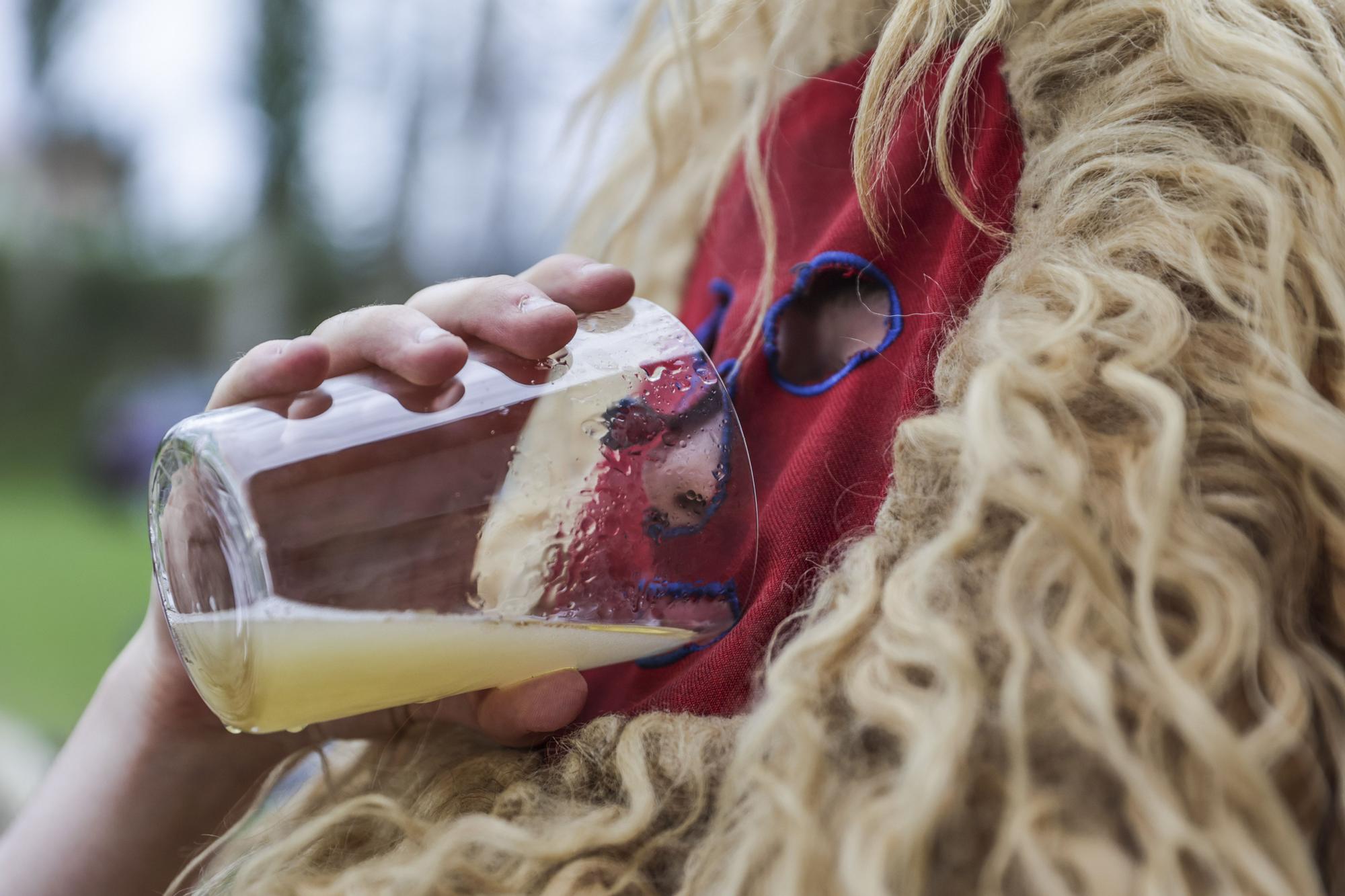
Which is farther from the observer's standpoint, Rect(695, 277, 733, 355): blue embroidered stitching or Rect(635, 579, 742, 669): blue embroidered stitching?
Rect(695, 277, 733, 355): blue embroidered stitching

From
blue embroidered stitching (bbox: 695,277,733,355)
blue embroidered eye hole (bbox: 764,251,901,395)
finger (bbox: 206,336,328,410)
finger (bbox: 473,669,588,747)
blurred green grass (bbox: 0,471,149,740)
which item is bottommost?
blurred green grass (bbox: 0,471,149,740)

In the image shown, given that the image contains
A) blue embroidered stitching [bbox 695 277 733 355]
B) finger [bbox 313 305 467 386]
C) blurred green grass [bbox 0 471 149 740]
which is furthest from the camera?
blurred green grass [bbox 0 471 149 740]

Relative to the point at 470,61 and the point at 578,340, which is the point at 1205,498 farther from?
the point at 470,61

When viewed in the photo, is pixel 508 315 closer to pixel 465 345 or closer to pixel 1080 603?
pixel 465 345

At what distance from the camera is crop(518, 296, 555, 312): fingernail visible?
0.60 metres

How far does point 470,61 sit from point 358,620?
5.85m

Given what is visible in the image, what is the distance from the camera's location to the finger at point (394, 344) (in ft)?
1.89

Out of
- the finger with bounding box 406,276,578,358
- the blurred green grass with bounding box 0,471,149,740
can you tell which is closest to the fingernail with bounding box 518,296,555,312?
the finger with bounding box 406,276,578,358

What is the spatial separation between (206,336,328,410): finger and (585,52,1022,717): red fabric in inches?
10.7

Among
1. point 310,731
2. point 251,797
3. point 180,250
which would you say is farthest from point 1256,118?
point 180,250

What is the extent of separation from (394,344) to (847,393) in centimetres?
28

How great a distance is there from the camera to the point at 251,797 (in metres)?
0.83

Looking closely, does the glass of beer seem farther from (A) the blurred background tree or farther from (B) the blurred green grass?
(A) the blurred background tree

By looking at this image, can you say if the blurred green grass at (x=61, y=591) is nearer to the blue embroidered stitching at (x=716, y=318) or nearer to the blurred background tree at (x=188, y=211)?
the blurred background tree at (x=188, y=211)
